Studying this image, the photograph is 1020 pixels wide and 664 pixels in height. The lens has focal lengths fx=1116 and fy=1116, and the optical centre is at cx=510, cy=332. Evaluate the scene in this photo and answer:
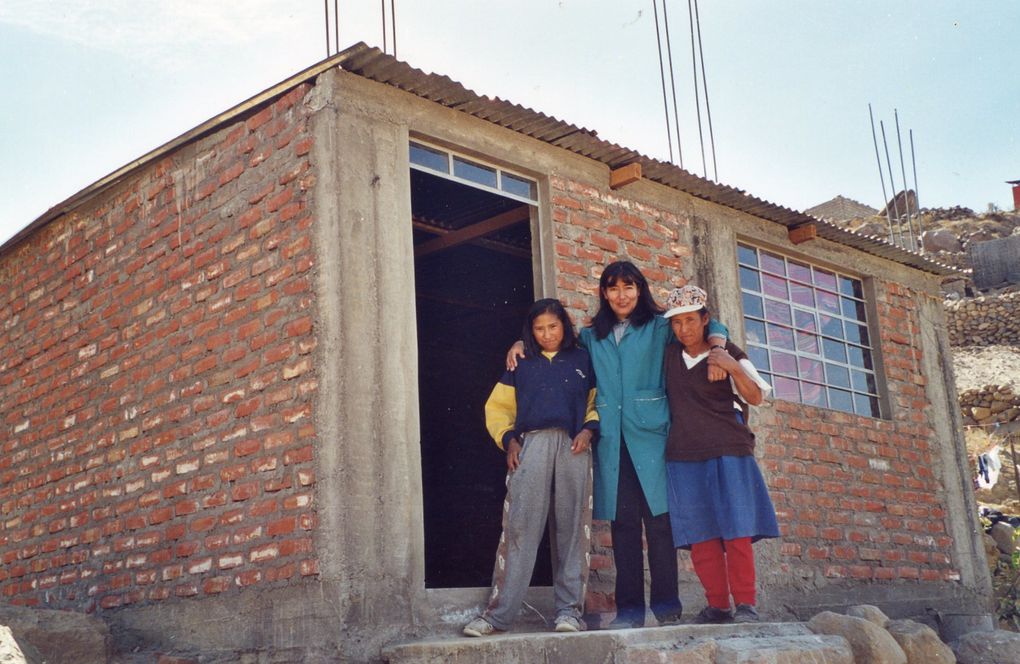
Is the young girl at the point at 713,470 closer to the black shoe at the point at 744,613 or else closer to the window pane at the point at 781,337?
the black shoe at the point at 744,613

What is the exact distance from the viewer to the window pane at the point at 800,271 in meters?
8.02

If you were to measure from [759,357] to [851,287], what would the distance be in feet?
4.75

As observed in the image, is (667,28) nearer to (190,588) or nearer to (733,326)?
(733,326)

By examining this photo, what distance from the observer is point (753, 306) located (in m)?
7.58

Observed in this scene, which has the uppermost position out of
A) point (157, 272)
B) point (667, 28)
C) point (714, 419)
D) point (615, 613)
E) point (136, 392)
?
point (667, 28)

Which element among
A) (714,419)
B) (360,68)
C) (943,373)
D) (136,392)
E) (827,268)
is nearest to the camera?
(714,419)

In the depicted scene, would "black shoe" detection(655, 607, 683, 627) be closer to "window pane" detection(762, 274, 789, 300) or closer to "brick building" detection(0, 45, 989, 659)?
"brick building" detection(0, 45, 989, 659)

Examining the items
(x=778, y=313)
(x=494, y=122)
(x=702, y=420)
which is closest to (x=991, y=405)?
(x=778, y=313)

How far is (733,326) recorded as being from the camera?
7219 millimetres

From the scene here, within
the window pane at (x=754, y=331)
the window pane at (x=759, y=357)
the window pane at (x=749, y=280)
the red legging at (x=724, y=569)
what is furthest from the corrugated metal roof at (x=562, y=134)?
the red legging at (x=724, y=569)

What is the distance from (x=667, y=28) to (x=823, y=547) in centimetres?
437

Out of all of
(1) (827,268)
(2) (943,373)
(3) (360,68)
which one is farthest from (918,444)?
(3) (360,68)

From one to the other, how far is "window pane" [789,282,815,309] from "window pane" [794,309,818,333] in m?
0.07

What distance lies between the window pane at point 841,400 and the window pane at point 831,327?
0.43m
